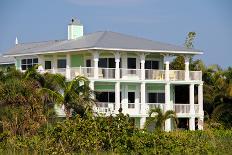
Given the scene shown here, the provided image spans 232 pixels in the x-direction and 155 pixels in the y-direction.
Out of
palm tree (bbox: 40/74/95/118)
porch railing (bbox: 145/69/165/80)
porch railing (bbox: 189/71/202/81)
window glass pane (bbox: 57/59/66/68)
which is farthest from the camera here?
window glass pane (bbox: 57/59/66/68)

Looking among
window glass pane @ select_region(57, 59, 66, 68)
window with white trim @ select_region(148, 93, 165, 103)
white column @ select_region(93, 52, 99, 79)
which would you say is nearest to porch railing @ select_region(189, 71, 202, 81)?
window with white trim @ select_region(148, 93, 165, 103)

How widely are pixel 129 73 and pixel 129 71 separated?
4.7 inches

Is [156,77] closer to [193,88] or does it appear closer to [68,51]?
[193,88]

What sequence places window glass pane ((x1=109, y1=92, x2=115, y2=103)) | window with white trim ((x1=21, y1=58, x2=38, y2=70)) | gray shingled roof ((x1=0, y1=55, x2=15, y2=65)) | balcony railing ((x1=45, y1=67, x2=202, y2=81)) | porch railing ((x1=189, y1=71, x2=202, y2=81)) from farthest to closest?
gray shingled roof ((x1=0, y1=55, x2=15, y2=65))
window with white trim ((x1=21, y1=58, x2=38, y2=70))
porch railing ((x1=189, y1=71, x2=202, y2=81))
window glass pane ((x1=109, y1=92, x2=115, y2=103))
balcony railing ((x1=45, y1=67, x2=202, y2=81))

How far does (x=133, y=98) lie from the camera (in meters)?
47.6

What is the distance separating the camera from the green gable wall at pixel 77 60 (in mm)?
48281

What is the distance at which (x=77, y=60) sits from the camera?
48500mm

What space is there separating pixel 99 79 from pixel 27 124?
17806 mm

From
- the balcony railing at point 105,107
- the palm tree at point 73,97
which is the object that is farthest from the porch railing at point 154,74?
the palm tree at point 73,97

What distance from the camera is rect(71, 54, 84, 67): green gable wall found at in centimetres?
4828

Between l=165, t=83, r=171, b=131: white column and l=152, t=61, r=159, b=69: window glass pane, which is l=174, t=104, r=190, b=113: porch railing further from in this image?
l=152, t=61, r=159, b=69: window glass pane

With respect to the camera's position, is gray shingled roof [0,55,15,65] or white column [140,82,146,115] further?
gray shingled roof [0,55,15,65]

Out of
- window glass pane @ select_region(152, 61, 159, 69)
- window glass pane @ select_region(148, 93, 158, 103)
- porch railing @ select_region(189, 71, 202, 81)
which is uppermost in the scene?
window glass pane @ select_region(152, 61, 159, 69)

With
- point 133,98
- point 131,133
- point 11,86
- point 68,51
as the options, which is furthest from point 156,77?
point 131,133
